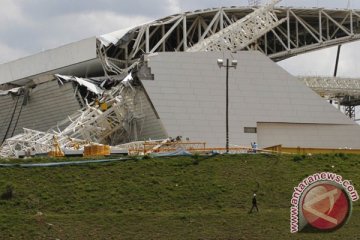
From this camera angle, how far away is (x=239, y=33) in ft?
263

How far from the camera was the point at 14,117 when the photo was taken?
260 ft

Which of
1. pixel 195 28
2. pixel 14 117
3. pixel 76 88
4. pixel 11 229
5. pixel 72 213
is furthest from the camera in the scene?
pixel 195 28

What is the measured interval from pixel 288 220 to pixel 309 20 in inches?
2081

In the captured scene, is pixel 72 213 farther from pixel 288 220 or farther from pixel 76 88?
pixel 76 88

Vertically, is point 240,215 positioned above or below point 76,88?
below

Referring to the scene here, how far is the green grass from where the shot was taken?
128 ft

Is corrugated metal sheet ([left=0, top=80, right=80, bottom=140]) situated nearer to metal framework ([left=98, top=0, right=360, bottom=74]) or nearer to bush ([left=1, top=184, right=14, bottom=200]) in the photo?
metal framework ([left=98, top=0, right=360, bottom=74])

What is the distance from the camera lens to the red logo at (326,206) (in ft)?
120

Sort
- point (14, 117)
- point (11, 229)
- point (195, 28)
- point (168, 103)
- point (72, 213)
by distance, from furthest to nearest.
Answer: point (195, 28) → point (14, 117) → point (168, 103) → point (72, 213) → point (11, 229)

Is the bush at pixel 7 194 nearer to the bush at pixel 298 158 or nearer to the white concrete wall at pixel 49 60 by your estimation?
the bush at pixel 298 158

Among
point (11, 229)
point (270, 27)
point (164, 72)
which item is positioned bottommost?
point (11, 229)

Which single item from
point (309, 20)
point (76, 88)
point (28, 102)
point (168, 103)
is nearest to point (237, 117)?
point (168, 103)

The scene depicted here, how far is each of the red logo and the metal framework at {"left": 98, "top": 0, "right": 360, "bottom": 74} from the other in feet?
131

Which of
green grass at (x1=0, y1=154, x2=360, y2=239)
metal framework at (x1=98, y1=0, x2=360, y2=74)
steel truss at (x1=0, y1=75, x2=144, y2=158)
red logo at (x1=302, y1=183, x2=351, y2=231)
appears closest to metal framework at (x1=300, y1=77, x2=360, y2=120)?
metal framework at (x1=98, y1=0, x2=360, y2=74)
